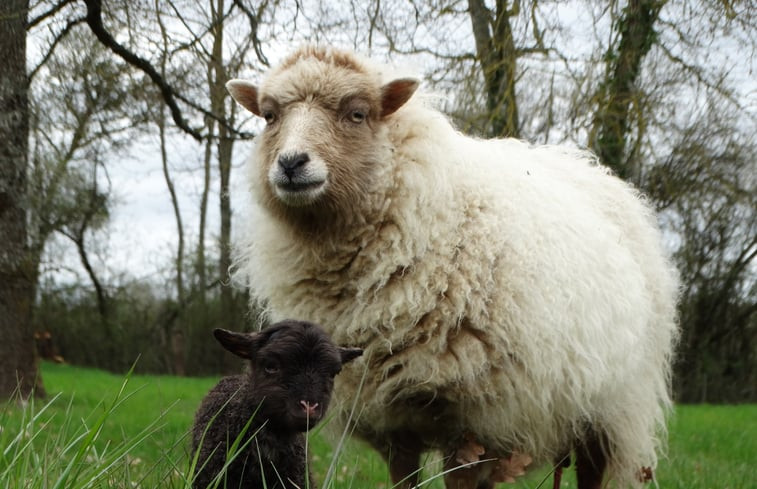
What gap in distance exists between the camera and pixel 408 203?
3.75 m

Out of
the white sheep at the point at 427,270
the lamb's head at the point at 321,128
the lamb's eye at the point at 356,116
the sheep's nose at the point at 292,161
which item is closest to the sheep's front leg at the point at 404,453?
the white sheep at the point at 427,270

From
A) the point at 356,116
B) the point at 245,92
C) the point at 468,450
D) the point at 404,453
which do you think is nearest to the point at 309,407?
the point at 468,450

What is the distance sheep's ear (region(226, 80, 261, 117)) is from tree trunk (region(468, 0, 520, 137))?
3.43 meters

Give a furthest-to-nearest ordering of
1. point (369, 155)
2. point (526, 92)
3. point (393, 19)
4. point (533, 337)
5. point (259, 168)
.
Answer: point (526, 92)
point (393, 19)
point (259, 168)
point (369, 155)
point (533, 337)

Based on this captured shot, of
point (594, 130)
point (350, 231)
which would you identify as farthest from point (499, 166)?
point (594, 130)

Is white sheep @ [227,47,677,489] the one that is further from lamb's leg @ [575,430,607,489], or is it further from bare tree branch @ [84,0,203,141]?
bare tree branch @ [84,0,203,141]

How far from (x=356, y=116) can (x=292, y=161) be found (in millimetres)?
523

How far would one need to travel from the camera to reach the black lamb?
96.4 inches

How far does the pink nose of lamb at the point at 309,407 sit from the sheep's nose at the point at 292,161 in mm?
1310

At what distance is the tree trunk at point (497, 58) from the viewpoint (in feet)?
25.1

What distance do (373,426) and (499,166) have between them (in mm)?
1551

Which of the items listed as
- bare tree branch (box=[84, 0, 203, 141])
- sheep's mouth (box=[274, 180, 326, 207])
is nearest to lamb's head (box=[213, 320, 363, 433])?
sheep's mouth (box=[274, 180, 326, 207])

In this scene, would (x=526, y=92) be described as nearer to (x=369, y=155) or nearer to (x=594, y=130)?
(x=594, y=130)

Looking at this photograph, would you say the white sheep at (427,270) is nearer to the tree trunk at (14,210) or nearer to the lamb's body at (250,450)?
the lamb's body at (250,450)
